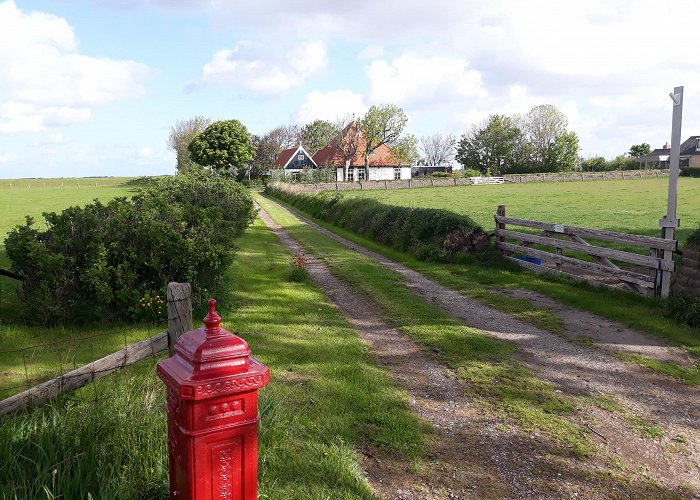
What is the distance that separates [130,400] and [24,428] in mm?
763

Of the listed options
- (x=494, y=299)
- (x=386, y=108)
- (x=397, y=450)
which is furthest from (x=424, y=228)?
(x=386, y=108)

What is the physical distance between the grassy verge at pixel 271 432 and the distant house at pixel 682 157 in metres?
80.1

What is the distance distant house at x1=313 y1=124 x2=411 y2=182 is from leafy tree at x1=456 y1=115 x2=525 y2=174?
1494cm

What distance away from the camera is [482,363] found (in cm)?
665

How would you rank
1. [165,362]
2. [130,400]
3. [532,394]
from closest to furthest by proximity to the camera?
[165,362] → [130,400] → [532,394]

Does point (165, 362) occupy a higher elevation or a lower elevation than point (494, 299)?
higher

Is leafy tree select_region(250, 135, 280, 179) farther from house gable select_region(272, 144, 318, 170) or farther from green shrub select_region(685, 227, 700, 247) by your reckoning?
green shrub select_region(685, 227, 700, 247)

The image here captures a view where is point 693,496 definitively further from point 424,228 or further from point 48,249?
point 424,228

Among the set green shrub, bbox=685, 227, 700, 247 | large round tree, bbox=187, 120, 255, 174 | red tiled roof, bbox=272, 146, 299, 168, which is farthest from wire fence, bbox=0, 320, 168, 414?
red tiled roof, bbox=272, 146, 299, 168

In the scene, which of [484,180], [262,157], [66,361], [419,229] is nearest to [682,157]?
[484,180]

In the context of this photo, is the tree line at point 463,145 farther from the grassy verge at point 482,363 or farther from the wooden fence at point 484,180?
the grassy verge at point 482,363

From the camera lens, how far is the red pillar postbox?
2.55 meters

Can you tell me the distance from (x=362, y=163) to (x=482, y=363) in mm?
77579

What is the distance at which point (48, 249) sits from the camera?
7957 millimetres
